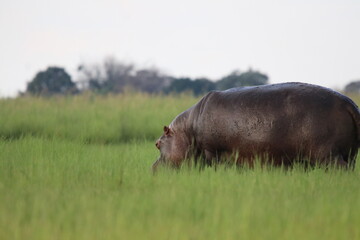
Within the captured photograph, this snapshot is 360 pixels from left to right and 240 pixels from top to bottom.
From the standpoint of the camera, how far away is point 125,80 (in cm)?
4031

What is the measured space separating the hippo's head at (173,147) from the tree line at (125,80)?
975 inches

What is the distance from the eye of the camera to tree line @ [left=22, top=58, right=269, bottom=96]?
1342 inches

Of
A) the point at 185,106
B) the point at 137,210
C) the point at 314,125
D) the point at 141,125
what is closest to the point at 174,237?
the point at 137,210

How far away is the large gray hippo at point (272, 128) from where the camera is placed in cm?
456

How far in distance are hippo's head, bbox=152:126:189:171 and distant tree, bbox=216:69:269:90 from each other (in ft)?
95.5

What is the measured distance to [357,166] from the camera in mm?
5520

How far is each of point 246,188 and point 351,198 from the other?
28.7 inches

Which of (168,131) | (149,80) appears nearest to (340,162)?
(168,131)

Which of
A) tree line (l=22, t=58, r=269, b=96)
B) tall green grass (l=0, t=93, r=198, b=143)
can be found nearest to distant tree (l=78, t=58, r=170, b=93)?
tree line (l=22, t=58, r=269, b=96)

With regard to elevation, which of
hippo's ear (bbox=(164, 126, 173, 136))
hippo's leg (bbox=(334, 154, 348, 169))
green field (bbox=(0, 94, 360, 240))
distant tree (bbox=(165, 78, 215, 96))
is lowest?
green field (bbox=(0, 94, 360, 240))

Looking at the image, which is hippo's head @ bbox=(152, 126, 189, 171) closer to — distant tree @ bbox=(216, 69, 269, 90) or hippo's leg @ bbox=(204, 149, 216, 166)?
hippo's leg @ bbox=(204, 149, 216, 166)

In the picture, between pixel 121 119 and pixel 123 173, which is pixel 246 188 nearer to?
pixel 123 173

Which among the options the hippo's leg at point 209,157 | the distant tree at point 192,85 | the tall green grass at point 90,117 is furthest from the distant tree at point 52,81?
the hippo's leg at point 209,157

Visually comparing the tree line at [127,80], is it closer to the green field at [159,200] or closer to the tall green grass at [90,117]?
the tall green grass at [90,117]
